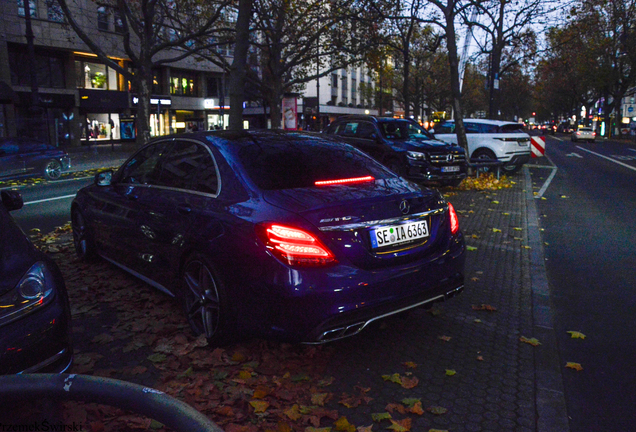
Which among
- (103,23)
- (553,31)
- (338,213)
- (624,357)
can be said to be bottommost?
(624,357)

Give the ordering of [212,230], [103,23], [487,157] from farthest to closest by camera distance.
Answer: [103,23]
[487,157]
[212,230]

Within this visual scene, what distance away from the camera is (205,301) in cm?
402

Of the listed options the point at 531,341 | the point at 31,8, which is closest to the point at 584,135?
the point at 31,8

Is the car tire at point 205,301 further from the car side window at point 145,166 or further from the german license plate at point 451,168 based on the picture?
the german license plate at point 451,168

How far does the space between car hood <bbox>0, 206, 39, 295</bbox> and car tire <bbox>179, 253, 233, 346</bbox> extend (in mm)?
1156

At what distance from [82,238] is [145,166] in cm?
181

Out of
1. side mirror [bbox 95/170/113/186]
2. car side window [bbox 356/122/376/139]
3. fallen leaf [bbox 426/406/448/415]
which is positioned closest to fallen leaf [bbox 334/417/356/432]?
fallen leaf [bbox 426/406/448/415]

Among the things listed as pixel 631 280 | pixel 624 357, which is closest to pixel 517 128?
pixel 631 280

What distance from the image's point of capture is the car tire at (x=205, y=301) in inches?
149

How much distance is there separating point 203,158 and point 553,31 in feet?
87.3

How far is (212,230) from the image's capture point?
3.84 meters

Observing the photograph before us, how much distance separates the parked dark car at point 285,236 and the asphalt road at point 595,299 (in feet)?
3.65

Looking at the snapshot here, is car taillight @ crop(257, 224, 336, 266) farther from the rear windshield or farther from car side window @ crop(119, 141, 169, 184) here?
car side window @ crop(119, 141, 169, 184)

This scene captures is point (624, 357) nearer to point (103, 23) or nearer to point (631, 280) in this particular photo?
point (631, 280)
